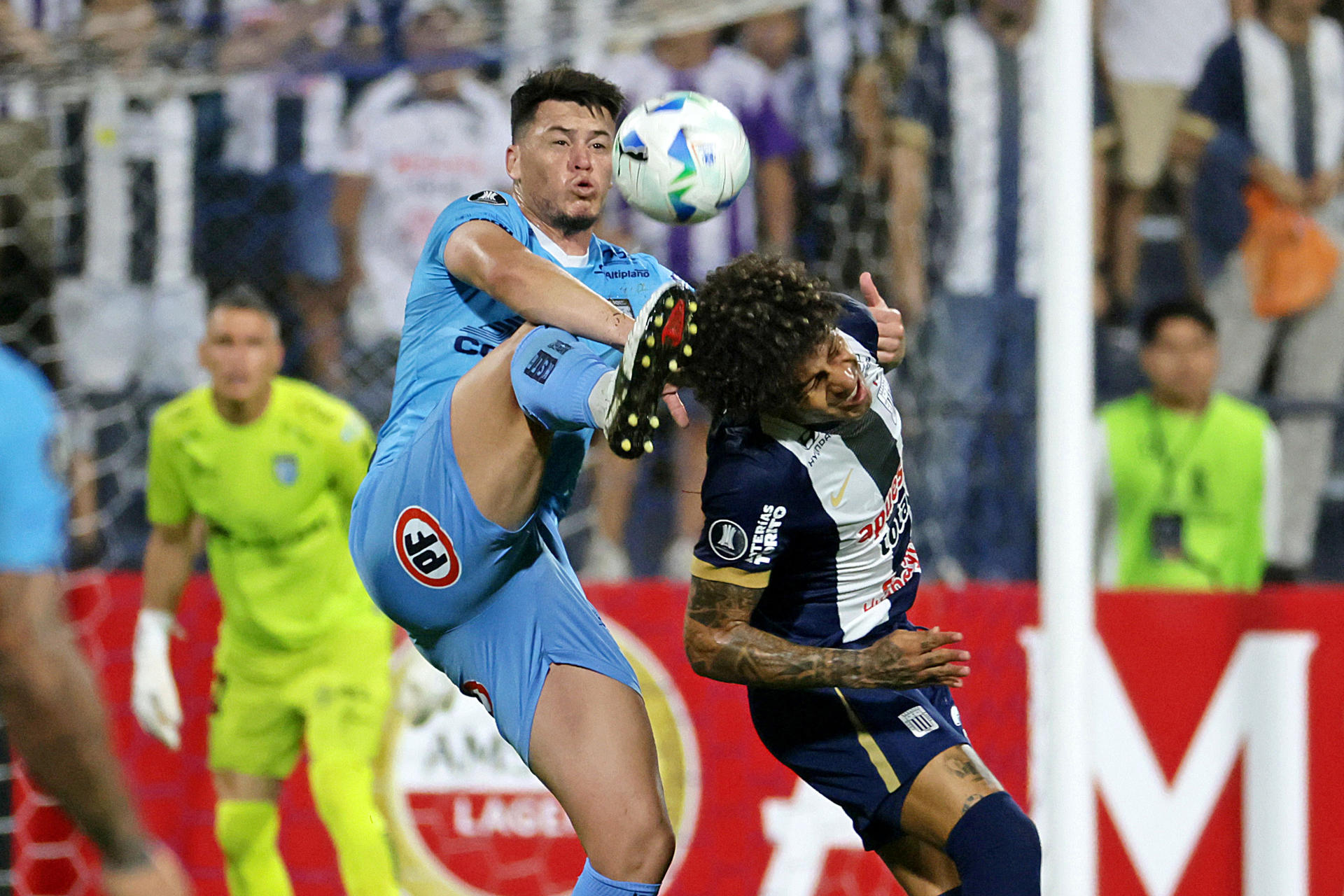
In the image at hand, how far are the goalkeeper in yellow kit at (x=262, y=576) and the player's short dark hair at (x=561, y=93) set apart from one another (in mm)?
2076

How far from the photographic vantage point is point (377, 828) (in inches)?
185

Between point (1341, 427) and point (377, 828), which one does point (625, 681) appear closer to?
point (377, 828)

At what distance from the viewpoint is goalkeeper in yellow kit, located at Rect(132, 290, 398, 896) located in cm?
497

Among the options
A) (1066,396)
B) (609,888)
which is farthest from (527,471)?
(1066,396)

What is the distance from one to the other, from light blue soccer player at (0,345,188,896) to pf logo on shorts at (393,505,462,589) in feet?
2.21

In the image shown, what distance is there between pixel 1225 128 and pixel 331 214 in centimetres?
376

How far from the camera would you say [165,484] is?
16.9 ft

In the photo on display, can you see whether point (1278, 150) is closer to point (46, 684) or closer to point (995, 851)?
point (995, 851)

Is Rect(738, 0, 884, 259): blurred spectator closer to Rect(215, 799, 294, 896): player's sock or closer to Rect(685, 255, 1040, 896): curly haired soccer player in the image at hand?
Rect(685, 255, 1040, 896): curly haired soccer player

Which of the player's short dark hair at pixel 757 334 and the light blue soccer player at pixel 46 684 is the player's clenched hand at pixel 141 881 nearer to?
the light blue soccer player at pixel 46 684

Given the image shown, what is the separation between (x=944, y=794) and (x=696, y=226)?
325 cm

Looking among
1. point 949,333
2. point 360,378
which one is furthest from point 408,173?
point 949,333

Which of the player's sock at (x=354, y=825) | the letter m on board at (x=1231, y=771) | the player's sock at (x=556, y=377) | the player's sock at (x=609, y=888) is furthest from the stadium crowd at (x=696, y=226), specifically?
the player's sock at (x=556, y=377)

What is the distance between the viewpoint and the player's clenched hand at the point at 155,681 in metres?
4.96
